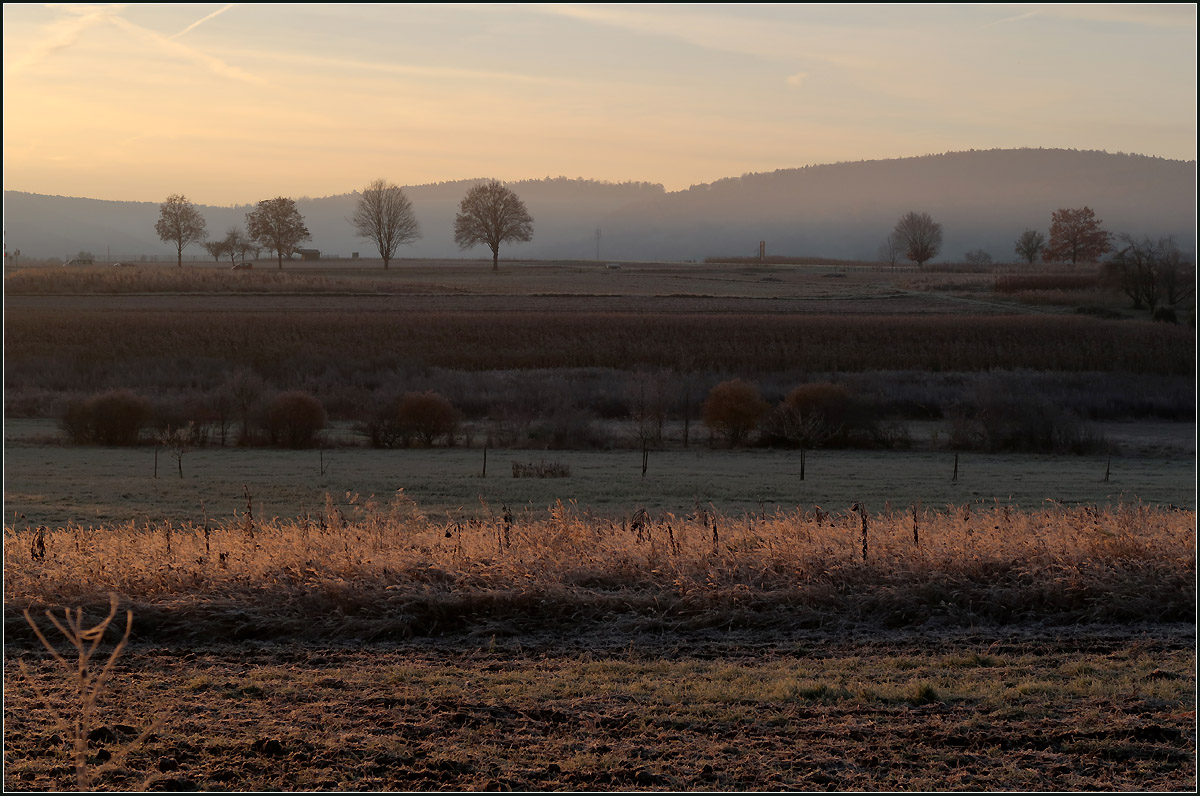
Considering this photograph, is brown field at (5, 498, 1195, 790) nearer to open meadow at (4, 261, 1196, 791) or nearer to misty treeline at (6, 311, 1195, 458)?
open meadow at (4, 261, 1196, 791)

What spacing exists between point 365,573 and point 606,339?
4557 cm

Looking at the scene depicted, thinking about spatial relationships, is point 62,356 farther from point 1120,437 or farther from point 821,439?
point 1120,437

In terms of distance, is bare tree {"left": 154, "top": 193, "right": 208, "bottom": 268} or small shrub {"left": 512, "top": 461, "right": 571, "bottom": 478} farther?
bare tree {"left": 154, "top": 193, "right": 208, "bottom": 268}

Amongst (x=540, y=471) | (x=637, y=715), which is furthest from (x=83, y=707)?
(x=540, y=471)

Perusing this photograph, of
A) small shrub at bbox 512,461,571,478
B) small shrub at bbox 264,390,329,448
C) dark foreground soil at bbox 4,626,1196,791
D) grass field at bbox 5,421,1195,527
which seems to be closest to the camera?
dark foreground soil at bbox 4,626,1196,791

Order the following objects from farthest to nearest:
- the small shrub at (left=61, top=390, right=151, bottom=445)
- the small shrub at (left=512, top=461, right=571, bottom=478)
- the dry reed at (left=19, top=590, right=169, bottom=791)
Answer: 1. the small shrub at (left=61, top=390, right=151, bottom=445)
2. the small shrub at (left=512, top=461, right=571, bottom=478)
3. the dry reed at (left=19, top=590, right=169, bottom=791)

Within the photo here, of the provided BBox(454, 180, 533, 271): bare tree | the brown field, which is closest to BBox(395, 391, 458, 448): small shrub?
the brown field

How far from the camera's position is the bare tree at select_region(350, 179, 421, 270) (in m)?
124

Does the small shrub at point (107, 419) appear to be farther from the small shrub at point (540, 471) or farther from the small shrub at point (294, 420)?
the small shrub at point (540, 471)

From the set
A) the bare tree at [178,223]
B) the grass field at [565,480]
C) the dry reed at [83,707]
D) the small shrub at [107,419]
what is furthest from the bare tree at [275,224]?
the dry reed at [83,707]

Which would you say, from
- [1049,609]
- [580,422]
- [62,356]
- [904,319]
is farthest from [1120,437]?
[62,356]

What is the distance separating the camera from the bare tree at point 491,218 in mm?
114250

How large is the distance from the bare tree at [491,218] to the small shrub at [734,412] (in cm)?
8180

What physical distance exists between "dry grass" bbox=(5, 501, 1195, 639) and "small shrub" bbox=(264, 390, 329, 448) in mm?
22729
